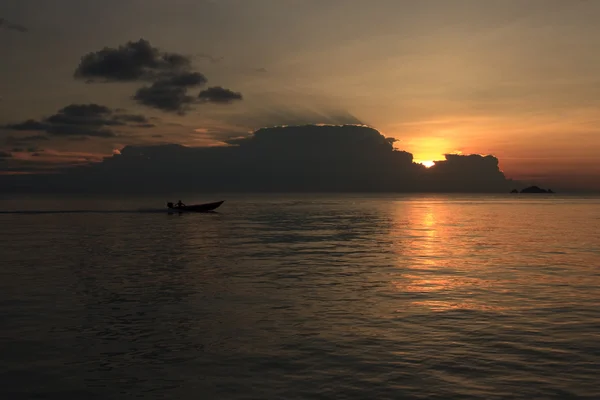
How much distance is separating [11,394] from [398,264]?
2937 centimetres

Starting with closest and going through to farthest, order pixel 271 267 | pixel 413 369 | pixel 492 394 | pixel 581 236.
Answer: pixel 492 394
pixel 413 369
pixel 271 267
pixel 581 236

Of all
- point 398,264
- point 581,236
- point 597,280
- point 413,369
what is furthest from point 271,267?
point 581,236

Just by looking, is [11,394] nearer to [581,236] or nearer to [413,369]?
[413,369]

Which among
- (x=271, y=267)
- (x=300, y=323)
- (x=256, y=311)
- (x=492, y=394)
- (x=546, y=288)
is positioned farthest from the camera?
(x=271, y=267)

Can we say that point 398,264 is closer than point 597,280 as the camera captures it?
No

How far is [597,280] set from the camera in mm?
31516

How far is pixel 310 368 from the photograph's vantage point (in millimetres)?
15359

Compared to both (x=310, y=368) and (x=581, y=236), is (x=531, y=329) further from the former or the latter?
(x=581, y=236)

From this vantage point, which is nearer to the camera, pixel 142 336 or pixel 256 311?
pixel 142 336

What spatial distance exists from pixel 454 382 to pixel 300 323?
7877mm

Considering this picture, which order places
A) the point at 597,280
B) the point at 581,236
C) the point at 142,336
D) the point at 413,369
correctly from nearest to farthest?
the point at 413,369, the point at 142,336, the point at 597,280, the point at 581,236

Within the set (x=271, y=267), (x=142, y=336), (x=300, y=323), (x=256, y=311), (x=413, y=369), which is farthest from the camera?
(x=271, y=267)

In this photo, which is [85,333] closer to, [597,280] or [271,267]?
[271,267]

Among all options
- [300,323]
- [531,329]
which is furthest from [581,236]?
[300,323]
